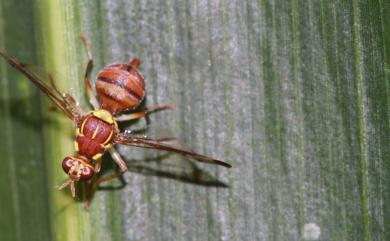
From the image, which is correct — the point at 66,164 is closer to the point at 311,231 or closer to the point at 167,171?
the point at 167,171

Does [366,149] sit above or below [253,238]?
above

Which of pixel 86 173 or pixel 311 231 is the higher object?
pixel 86 173

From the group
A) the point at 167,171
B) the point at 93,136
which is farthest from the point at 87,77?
the point at 167,171

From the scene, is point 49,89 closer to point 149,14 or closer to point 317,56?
point 149,14

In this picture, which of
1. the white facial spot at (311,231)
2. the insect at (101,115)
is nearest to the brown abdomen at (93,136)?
the insect at (101,115)

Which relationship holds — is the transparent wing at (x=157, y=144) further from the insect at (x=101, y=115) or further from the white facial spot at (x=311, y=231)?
the white facial spot at (x=311, y=231)

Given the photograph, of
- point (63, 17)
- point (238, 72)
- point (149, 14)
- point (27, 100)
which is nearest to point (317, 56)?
point (238, 72)

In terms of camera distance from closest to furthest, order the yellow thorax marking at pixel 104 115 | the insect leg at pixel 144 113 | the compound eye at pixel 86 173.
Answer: the compound eye at pixel 86 173
the insect leg at pixel 144 113
the yellow thorax marking at pixel 104 115
